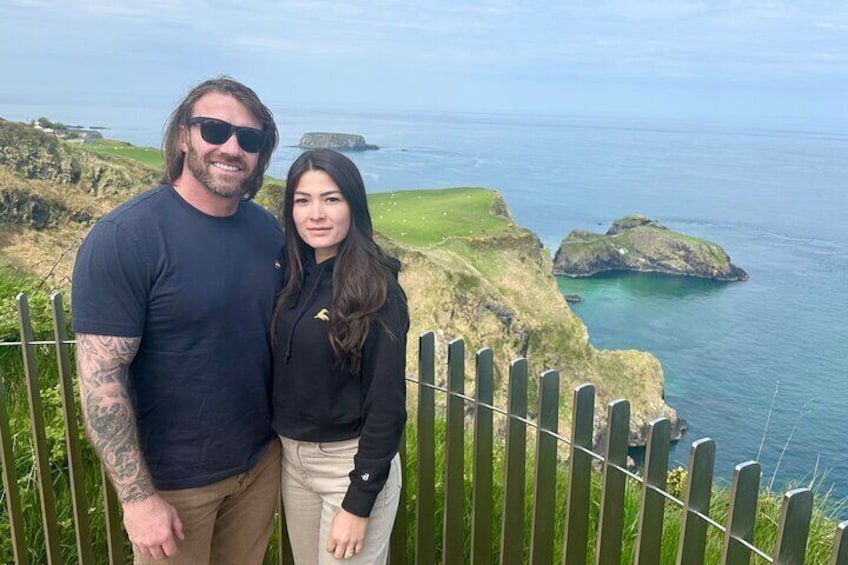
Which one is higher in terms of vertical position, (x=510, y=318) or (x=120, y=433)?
(x=120, y=433)

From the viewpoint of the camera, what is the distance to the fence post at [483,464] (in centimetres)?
314

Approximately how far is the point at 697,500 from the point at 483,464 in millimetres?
1080

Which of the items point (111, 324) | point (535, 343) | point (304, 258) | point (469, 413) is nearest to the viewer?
point (111, 324)

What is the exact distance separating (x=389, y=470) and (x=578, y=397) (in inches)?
30.9

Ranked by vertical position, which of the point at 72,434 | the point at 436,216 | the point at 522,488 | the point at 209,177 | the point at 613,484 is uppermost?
the point at 209,177

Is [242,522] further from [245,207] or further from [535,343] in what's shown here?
[535,343]

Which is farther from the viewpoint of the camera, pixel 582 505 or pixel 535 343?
pixel 535 343

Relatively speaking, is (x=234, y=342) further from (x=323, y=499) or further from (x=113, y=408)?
(x=323, y=499)

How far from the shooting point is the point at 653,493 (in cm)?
266

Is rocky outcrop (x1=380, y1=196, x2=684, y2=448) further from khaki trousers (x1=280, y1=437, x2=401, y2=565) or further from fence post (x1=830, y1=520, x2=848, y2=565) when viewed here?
fence post (x1=830, y1=520, x2=848, y2=565)

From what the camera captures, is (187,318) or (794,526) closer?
(794,526)

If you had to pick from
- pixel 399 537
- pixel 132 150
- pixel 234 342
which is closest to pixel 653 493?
pixel 399 537

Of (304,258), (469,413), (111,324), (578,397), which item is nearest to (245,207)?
(304,258)

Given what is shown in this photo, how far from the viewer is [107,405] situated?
264 cm
